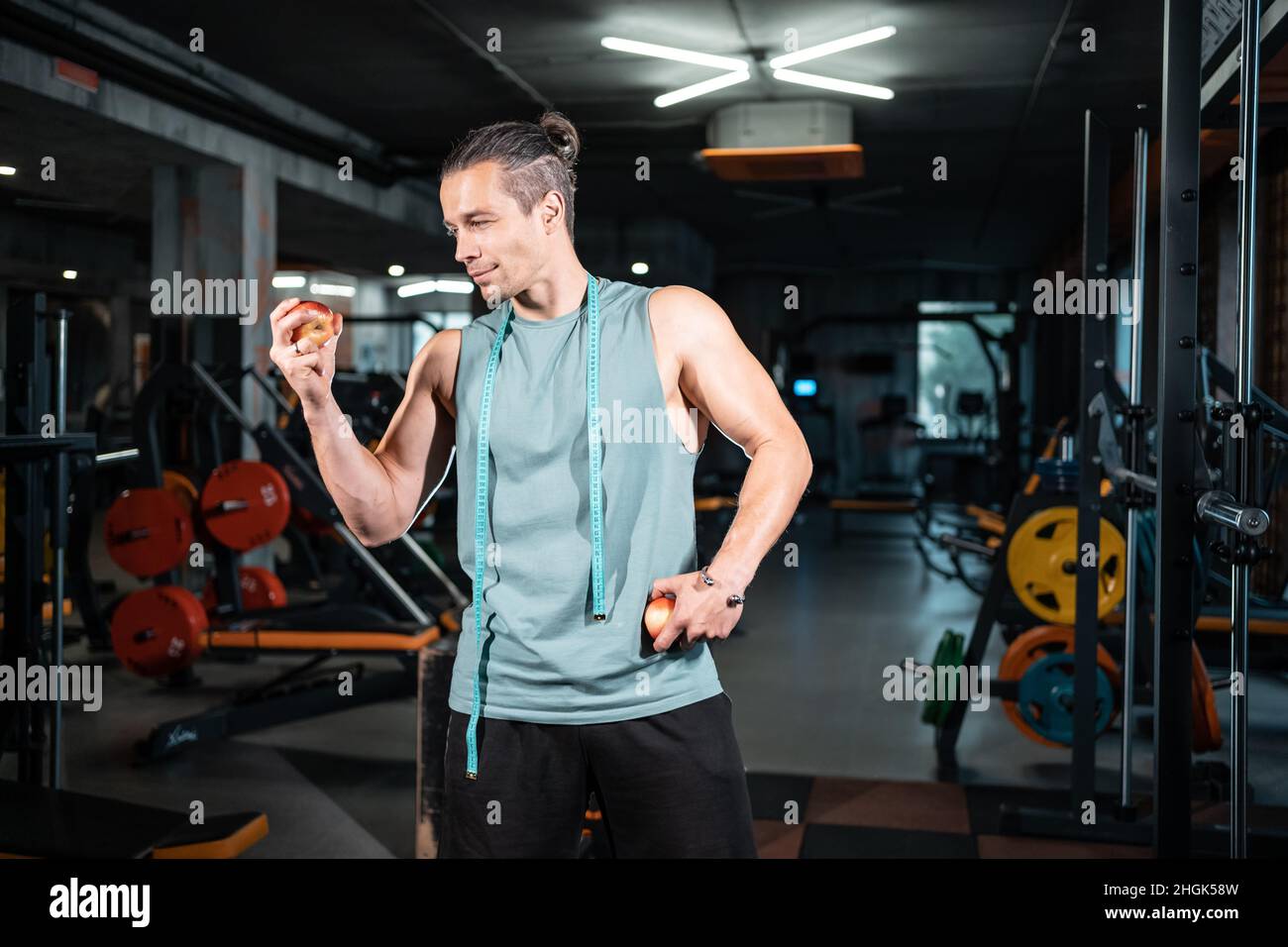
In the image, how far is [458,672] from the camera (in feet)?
4.84

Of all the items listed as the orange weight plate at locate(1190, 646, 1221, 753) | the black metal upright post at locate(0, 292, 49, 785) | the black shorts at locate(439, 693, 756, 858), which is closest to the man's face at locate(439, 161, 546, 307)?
the black shorts at locate(439, 693, 756, 858)

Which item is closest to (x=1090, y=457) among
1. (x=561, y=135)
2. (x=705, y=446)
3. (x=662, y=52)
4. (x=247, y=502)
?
(x=561, y=135)

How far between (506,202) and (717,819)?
81 cm

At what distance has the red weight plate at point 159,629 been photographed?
441 centimetres

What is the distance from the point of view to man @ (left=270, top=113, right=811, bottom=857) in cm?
138

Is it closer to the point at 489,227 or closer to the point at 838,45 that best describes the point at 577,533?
the point at 489,227

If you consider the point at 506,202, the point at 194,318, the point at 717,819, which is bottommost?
the point at 717,819

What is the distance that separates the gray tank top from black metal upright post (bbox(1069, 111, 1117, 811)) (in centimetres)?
189

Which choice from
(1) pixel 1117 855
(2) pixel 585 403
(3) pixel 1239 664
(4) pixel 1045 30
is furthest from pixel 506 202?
(4) pixel 1045 30

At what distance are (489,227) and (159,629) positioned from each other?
142 inches

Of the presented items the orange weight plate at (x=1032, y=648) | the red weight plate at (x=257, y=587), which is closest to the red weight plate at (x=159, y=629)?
the red weight plate at (x=257, y=587)

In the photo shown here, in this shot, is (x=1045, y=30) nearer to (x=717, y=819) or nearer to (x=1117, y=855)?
(x=1117, y=855)

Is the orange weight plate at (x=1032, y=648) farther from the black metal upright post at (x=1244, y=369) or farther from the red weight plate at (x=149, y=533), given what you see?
the red weight plate at (x=149, y=533)

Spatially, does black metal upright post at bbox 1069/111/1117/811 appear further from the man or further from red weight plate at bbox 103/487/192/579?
red weight plate at bbox 103/487/192/579
